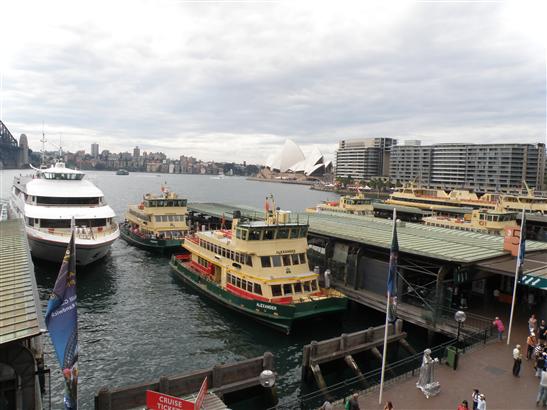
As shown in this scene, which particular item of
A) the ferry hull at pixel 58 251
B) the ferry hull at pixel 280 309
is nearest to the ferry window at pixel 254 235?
the ferry hull at pixel 280 309

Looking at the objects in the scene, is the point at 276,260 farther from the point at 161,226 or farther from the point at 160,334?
the point at 161,226

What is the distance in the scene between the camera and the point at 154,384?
17047mm

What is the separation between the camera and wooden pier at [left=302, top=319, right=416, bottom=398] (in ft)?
70.1

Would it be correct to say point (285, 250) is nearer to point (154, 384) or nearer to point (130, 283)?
point (154, 384)

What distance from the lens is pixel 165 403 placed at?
1364 centimetres

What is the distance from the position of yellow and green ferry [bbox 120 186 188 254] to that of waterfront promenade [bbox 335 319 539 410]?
129 feet

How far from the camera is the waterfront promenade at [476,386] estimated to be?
16.6 metres

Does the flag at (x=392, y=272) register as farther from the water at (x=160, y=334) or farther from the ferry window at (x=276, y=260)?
the ferry window at (x=276, y=260)

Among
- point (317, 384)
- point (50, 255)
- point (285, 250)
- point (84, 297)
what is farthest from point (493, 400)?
point (50, 255)

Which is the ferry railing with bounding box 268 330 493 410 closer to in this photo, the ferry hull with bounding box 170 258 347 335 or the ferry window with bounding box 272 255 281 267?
the ferry hull with bounding box 170 258 347 335

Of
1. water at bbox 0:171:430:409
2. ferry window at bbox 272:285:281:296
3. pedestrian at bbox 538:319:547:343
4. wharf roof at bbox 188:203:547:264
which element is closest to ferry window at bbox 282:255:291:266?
ferry window at bbox 272:285:281:296

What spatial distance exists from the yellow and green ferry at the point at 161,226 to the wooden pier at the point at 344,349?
112ft

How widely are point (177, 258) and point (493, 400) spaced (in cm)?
3164

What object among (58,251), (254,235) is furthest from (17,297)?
(58,251)
